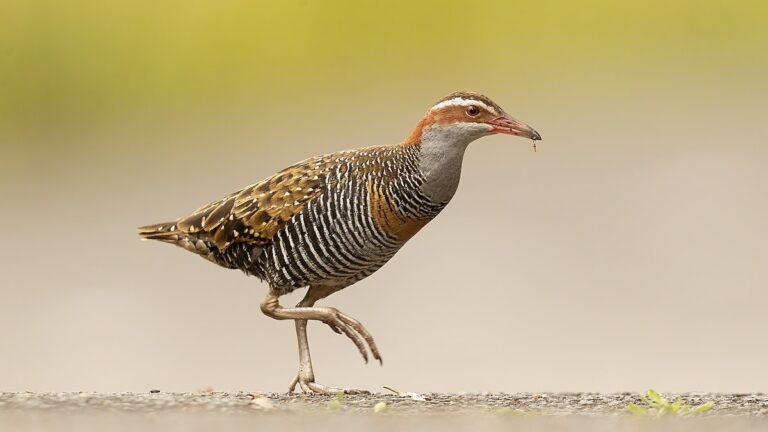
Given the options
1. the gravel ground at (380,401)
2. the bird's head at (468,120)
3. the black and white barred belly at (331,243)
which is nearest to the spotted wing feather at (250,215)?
the black and white barred belly at (331,243)

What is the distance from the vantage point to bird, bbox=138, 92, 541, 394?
1073 cm

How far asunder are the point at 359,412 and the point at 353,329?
1.57 m

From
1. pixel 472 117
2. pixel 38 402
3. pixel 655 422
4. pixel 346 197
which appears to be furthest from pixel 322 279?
pixel 655 422

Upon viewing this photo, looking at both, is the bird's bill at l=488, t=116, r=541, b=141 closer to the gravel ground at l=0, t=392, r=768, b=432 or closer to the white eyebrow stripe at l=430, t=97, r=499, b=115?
the white eyebrow stripe at l=430, t=97, r=499, b=115

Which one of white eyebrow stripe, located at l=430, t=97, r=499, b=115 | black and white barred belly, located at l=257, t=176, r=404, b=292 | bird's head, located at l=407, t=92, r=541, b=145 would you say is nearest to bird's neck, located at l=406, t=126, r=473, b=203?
bird's head, located at l=407, t=92, r=541, b=145

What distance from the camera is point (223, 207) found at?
1157cm

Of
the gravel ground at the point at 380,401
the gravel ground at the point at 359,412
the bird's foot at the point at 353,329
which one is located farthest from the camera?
the bird's foot at the point at 353,329

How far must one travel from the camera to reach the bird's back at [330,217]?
10711 millimetres

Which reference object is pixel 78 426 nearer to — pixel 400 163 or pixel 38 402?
pixel 38 402

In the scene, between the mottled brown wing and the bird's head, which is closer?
the bird's head

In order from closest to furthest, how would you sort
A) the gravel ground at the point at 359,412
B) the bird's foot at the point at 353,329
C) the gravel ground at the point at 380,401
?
the gravel ground at the point at 359,412 < the gravel ground at the point at 380,401 < the bird's foot at the point at 353,329

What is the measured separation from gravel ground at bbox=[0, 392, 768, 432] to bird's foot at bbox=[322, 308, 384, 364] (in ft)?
1.30

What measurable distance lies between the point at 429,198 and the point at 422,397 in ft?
5.16

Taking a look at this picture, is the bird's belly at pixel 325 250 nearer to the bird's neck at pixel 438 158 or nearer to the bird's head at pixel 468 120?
the bird's neck at pixel 438 158
